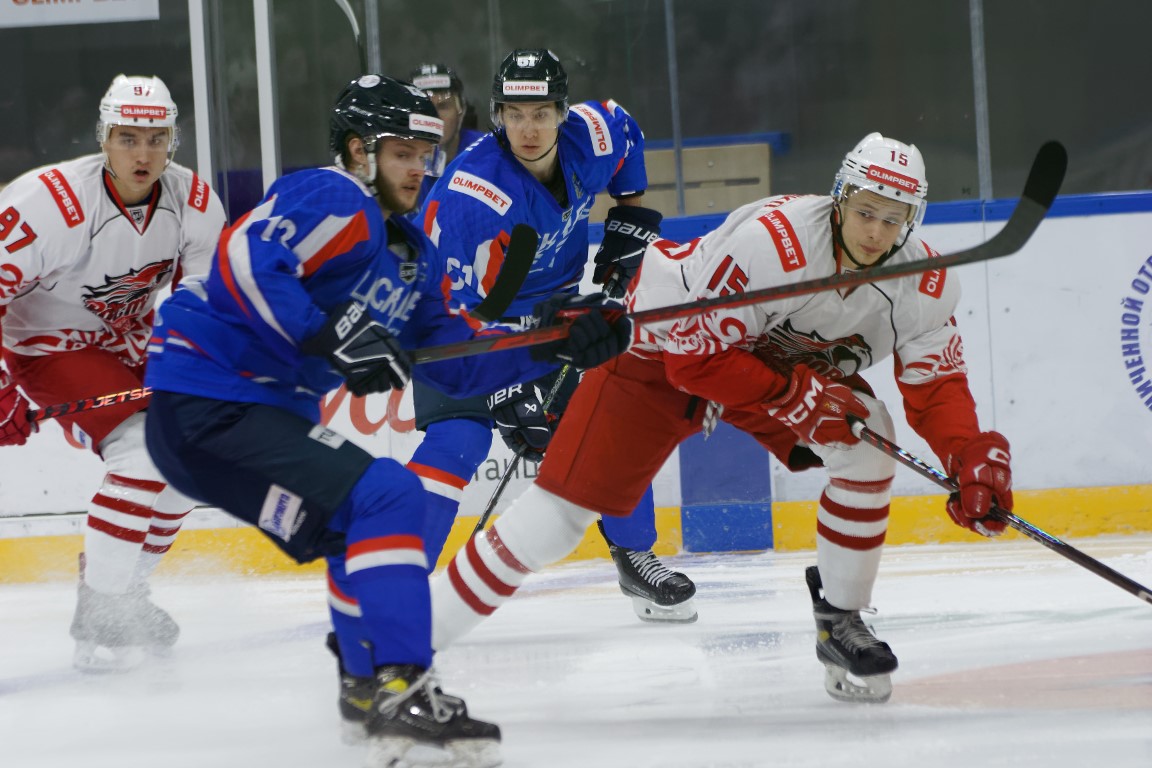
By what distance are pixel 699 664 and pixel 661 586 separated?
523 mm

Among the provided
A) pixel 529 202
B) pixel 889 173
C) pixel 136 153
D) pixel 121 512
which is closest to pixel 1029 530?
pixel 889 173

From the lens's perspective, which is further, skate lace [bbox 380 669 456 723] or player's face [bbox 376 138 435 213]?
player's face [bbox 376 138 435 213]

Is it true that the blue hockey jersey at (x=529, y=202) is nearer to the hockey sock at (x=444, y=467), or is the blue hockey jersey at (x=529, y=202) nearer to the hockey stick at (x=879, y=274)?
the hockey sock at (x=444, y=467)

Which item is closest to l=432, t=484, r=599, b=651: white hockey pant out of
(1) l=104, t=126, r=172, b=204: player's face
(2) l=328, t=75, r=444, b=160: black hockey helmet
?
(2) l=328, t=75, r=444, b=160: black hockey helmet

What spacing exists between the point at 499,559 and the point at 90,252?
4.42ft

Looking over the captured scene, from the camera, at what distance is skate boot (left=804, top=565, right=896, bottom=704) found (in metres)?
2.29

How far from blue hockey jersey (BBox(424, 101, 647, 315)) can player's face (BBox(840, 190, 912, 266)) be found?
3.31 ft

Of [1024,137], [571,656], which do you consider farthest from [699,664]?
[1024,137]

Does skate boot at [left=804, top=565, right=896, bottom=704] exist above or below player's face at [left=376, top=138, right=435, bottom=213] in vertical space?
below

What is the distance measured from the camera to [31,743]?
2350 millimetres

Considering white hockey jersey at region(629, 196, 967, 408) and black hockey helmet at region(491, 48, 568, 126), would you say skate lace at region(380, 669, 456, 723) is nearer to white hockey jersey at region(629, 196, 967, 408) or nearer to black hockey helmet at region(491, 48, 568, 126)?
white hockey jersey at region(629, 196, 967, 408)

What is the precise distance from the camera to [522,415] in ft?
10.8

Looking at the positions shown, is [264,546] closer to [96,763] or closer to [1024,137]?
[96,763]

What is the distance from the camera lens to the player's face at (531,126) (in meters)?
3.24
